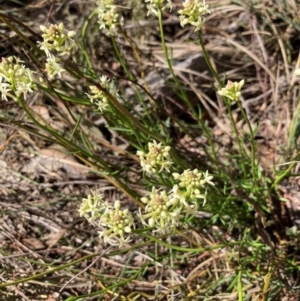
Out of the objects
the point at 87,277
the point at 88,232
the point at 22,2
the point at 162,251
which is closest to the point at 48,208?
the point at 88,232

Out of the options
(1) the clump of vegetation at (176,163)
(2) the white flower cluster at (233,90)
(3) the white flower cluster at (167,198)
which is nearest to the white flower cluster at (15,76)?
(1) the clump of vegetation at (176,163)

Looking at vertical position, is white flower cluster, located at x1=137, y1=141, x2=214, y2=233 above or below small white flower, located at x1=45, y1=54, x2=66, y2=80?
below

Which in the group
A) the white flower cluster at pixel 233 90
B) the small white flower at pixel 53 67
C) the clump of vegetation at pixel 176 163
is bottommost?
the clump of vegetation at pixel 176 163

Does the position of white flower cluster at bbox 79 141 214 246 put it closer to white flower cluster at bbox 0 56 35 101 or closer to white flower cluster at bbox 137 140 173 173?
white flower cluster at bbox 137 140 173 173

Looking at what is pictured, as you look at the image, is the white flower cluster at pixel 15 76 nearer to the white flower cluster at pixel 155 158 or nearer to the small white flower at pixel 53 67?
the small white flower at pixel 53 67

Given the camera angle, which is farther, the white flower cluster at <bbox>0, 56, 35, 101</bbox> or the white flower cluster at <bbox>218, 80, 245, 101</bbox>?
the white flower cluster at <bbox>218, 80, 245, 101</bbox>

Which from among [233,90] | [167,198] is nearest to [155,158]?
[167,198]

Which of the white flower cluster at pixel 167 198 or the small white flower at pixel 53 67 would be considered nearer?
the white flower cluster at pixel 167 198

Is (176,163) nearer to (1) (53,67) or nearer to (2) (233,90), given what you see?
(2) (233,90)

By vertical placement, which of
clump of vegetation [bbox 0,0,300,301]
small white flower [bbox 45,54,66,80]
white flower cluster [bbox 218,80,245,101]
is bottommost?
clump of vegetation [bbox 0,0,300,301]

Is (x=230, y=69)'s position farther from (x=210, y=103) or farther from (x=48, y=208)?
(x=48, y=208)

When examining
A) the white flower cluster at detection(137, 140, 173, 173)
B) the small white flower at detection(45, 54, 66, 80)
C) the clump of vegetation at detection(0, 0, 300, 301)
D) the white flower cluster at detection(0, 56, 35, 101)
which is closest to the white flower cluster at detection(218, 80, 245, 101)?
the clump of vegetation at detection(0, 0, 300, 301)
